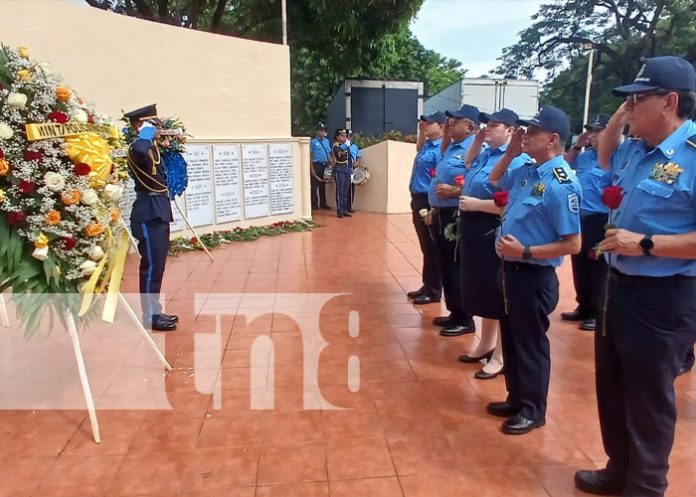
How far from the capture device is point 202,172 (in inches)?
315

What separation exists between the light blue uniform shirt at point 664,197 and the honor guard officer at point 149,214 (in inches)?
137

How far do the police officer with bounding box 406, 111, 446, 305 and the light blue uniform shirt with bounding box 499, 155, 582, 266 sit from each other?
232 cm

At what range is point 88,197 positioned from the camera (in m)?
2.88

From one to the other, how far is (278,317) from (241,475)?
2280 mm

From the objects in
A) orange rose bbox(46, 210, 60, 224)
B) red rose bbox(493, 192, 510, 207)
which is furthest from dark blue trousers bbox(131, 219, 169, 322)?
red rose bbox(493, 192, 510, 207)

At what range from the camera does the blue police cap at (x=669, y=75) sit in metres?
1.97

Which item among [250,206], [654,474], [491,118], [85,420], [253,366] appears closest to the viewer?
[654,474]

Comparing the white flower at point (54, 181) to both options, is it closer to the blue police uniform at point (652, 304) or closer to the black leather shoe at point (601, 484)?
the blue police uniform at point (652, 304)

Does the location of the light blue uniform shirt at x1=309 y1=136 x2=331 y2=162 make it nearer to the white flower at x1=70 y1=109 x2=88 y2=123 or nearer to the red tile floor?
the red tile floor

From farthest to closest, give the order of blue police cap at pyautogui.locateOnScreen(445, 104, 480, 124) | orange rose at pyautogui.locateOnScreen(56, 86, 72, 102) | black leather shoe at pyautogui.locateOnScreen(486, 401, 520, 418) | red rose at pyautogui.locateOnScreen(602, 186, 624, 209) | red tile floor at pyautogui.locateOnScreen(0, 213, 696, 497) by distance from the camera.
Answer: blue police cap at pyautogui.locateOnScreen(445, 104, 480, 124)
black leather shoe at pyautogui.locateOnScreen(486, 401, 520, 418)
orange rose at pyautogui.locateOnScreen(56, 86, 72, 102)
red tile floor at pyautogui.locateOnScreen(0, 213, 696, 497)
red rose at pyautogui.locateOnScreen(602, 186, 624, 209)

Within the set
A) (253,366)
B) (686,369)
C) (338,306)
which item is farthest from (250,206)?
(686,369)

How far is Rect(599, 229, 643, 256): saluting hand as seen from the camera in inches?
78.3

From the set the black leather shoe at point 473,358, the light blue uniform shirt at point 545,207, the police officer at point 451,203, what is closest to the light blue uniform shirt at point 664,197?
the light blue uniform shirt at point 545,207

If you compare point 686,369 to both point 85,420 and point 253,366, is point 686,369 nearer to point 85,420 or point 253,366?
point 253,366
